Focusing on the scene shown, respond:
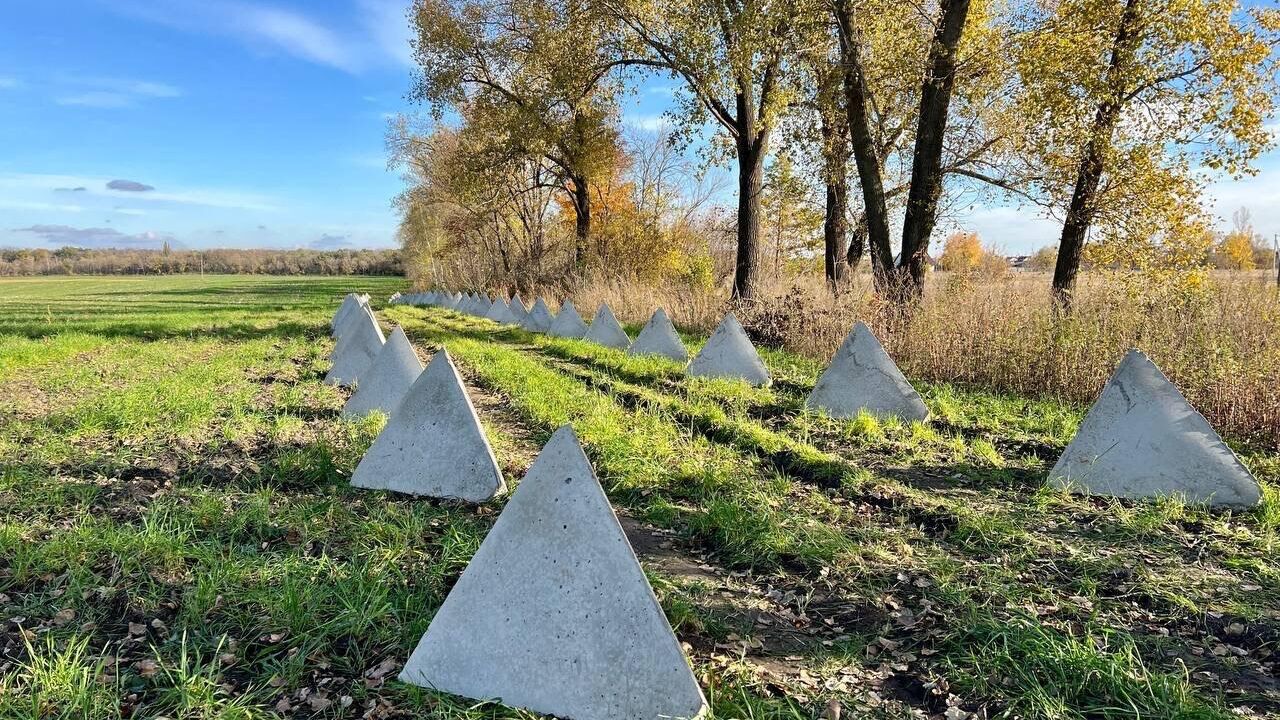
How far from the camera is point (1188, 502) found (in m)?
4.11

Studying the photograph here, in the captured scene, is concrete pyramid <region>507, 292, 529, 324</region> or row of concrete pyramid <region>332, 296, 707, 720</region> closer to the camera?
row of concrete pyramid <region>332, 296, 707, 720</region>

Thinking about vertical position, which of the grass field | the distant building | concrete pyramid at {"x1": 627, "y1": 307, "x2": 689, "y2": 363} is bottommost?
the grass field

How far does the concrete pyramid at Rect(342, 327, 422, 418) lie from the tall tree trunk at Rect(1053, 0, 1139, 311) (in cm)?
847

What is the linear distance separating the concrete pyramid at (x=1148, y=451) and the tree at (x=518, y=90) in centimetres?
1530

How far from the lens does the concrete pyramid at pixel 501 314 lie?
1810cm

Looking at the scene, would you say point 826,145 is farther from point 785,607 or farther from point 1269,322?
point 785,607

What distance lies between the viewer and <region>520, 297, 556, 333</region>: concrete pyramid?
15.1 metres

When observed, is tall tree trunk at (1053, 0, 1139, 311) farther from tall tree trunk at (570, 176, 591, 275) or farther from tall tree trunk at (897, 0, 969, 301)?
tall tree trunk at (570, 176, 591, 275)

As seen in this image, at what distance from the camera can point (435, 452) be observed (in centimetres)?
423

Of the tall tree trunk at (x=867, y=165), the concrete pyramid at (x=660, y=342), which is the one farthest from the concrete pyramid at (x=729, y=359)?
the tall tree trunk at (x=867, y=165)

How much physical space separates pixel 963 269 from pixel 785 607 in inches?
328

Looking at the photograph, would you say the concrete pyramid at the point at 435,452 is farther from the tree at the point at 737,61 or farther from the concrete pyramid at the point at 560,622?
the tree at the point at 737,61

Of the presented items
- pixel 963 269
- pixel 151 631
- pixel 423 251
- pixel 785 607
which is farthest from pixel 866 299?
pixel 423 251

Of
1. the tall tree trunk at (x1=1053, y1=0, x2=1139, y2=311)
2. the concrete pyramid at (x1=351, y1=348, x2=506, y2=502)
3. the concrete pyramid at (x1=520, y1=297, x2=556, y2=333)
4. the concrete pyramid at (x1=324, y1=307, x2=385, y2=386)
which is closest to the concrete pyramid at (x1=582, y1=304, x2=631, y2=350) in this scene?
the concrete pyramid at (x1=520, y1=297, x2=556, y2=333)
